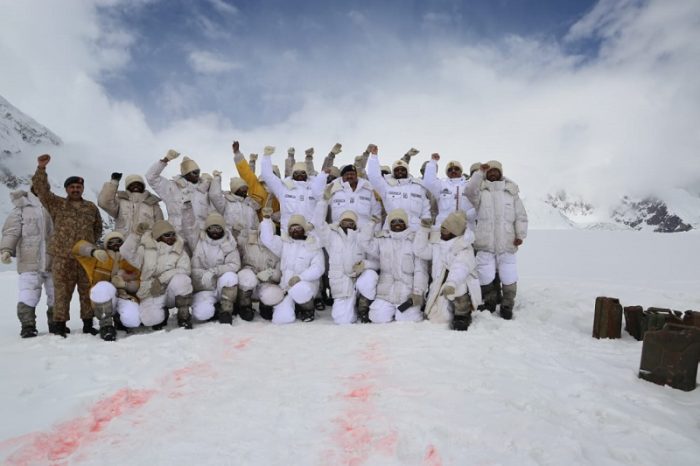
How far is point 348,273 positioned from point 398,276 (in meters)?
0.69

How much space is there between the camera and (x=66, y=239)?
209 inches

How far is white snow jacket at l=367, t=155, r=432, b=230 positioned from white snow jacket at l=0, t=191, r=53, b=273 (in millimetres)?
4314

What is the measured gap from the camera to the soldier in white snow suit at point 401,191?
6445 mm

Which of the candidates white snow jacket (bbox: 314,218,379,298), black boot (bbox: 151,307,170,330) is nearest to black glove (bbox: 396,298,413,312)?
white snow jacket (bbox: 314,218,379,298)

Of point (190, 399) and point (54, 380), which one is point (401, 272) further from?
point (54, 380)

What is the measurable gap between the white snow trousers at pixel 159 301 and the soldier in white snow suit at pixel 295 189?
1.86 m

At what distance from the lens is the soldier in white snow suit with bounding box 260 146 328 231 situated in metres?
6.79

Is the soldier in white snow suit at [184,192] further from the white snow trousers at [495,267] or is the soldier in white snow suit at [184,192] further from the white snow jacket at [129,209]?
the white snow trousers at [495,267]

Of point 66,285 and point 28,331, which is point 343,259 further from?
point 28,331

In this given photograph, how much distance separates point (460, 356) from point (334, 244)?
2.61m

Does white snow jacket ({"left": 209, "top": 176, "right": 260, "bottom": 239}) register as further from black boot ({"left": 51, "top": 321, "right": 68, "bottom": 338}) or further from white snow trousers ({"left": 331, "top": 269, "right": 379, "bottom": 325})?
black boot ({"left": 51, "top": 321, "right": 68, "bottom": 338})

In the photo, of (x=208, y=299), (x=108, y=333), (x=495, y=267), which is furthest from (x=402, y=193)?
(x=108, y=333)

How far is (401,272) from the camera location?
19.5ft

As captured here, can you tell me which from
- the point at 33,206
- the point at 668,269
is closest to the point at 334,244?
the point at 33,206
